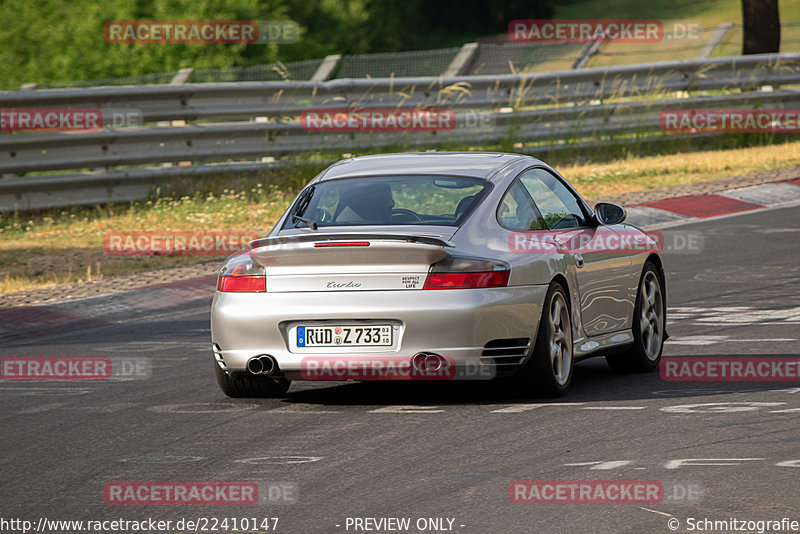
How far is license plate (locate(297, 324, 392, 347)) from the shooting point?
712 centimetres

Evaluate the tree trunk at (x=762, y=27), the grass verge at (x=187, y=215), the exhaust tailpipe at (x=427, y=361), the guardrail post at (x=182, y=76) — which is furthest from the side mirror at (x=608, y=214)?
the tree trunk at (x=762, y=27)

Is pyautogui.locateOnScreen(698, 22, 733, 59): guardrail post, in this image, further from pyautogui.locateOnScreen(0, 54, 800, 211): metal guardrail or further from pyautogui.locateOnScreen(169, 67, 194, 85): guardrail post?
pyautogui.locateOnScreen(169, 67, 194, 85): guardrail post

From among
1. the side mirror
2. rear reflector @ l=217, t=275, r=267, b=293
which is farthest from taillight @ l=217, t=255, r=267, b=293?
the side mirror

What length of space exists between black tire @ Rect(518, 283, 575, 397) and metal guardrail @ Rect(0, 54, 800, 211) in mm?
10058

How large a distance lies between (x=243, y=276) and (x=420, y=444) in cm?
158

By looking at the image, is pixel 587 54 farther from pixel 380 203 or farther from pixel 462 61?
pixel 380 203

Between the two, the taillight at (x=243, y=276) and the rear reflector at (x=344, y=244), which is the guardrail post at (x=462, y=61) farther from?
the rear reflector at (x=344, y=244)

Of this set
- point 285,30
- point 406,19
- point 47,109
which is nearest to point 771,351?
point 47,109

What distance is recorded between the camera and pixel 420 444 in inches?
256

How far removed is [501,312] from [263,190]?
10.9 meters

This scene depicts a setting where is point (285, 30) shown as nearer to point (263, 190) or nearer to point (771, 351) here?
point (263, 190)

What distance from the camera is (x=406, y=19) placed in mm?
86438

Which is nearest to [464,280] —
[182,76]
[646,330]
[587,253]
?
[587,253]

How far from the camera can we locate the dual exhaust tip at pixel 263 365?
24.0 ft
